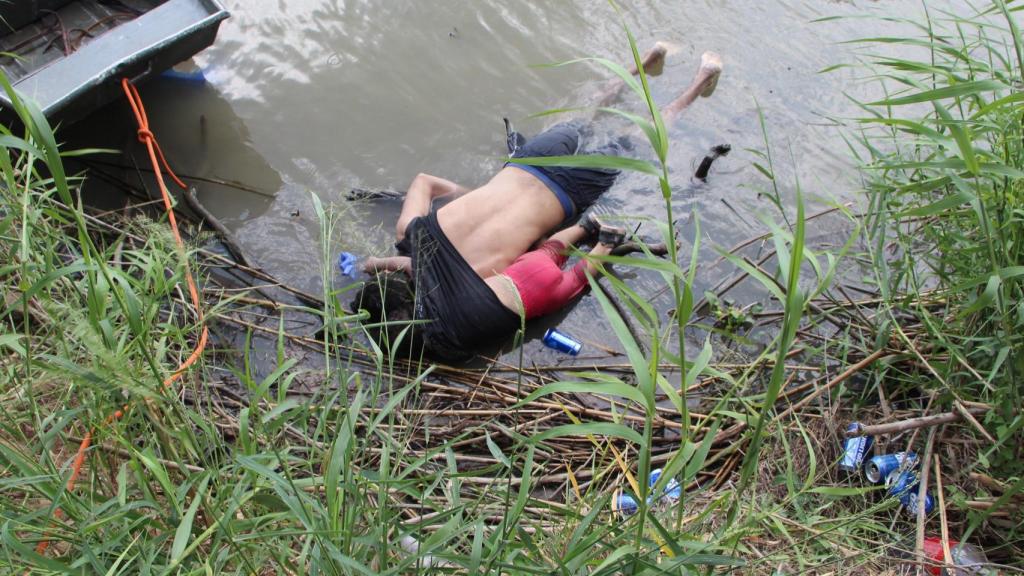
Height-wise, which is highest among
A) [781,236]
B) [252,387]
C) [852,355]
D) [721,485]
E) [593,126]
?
[781,236]

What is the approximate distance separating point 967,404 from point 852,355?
853 mm

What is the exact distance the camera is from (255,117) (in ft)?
16.7

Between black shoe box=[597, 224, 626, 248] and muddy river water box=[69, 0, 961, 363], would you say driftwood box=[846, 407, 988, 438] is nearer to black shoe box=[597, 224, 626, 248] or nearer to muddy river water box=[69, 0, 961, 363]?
muddy river water box=[69, 0, 961, 363]

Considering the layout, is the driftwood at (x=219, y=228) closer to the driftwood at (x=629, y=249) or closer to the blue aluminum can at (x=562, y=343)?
the blue aluminum can at (x=562, y=343)

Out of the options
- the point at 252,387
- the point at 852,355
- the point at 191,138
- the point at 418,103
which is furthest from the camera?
the point at 418,103

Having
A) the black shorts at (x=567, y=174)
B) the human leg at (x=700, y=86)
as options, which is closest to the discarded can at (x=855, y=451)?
the black shorts at (x=567, y=174)

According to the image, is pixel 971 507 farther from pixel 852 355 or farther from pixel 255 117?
pixel 255 117

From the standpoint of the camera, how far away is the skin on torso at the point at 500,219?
4090 mm

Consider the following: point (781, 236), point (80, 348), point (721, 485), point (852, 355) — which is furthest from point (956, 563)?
point (80, 348)

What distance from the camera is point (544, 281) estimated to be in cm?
396

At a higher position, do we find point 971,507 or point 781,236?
point 781,236

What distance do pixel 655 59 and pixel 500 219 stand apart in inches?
90.7

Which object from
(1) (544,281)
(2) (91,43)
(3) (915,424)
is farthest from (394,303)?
(2) (91,43)

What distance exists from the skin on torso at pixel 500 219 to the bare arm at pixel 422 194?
309 mm
